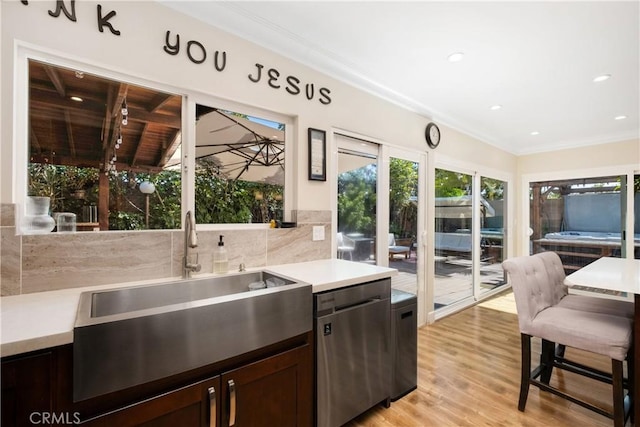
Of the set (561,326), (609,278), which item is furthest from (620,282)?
(561,326)

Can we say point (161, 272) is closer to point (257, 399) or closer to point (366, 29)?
point (257, 399)

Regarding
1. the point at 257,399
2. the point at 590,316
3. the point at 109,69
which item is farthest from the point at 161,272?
the point at 590,316

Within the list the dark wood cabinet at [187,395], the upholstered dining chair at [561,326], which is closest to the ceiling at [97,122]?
the dark wood cabinet at [187,395]

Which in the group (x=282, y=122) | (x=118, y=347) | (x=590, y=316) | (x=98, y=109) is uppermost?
(x=282, y=122)

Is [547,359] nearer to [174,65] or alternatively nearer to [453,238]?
[453,238]

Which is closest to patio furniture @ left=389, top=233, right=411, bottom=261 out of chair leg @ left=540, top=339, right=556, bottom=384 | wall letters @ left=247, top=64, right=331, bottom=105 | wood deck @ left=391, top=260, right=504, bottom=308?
wood deck @ left=391, top=260, right=504, bottom=308

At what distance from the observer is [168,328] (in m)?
1.08

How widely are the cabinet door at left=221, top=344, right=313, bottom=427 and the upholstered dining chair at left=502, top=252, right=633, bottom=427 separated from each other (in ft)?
4.91

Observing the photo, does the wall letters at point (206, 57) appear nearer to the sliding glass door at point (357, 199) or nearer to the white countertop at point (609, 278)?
the sliding glass door at point (357, 199)

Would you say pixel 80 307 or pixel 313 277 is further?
pixel 313 277

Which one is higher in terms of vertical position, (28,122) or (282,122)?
(282,122)

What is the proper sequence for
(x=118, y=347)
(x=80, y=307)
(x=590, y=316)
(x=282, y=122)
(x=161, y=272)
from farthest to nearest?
(x=282, y=122)
(x=590, y=316)
(x=161, y=272)
(x=80, y=307)
(x=118, y=347)

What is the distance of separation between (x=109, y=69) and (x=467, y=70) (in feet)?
8.68

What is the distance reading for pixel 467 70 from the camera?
253cm
